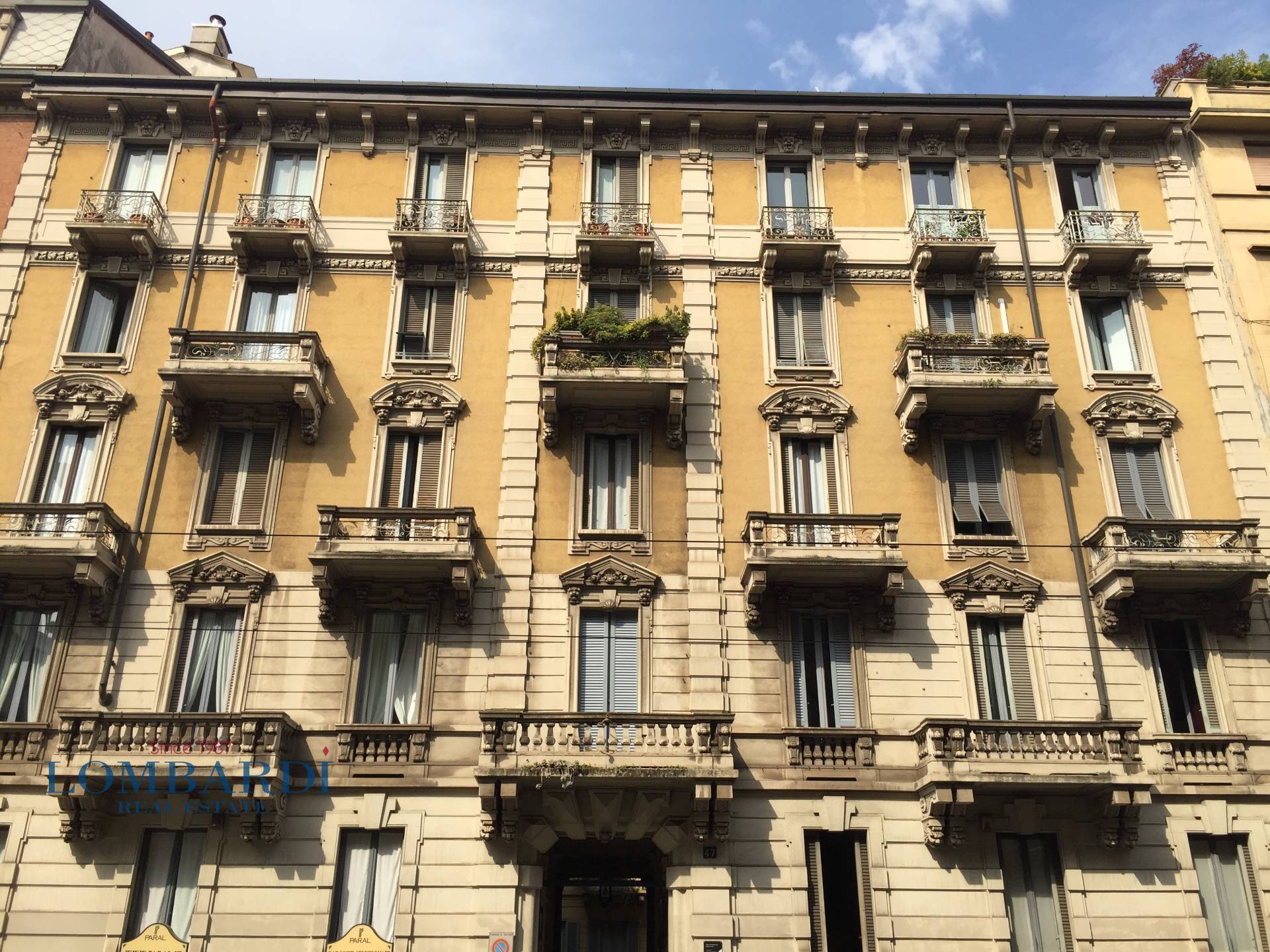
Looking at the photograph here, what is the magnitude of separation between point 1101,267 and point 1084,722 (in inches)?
441

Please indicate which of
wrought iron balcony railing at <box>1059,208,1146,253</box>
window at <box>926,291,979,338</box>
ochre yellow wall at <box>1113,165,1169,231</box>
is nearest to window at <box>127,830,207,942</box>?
window at <box>926,291,979,338</box>

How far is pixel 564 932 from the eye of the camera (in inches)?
1107

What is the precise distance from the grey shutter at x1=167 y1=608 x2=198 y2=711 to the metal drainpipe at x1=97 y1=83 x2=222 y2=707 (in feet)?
3.62

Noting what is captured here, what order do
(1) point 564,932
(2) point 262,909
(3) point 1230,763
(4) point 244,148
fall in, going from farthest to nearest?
1. (1) point 564,932
2. (4) point 244,148
3. (3) point 1230,763
4. (2) point 262,909

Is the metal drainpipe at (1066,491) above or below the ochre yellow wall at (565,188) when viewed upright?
below

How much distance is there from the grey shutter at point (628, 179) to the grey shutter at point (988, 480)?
996cm

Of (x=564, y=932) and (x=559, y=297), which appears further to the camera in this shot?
(x=564, y=932)

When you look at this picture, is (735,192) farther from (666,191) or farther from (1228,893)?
(1228,893)

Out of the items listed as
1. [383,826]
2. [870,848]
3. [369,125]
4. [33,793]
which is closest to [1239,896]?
[870,848]

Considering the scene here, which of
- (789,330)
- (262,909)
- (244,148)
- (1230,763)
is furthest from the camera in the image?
(244,148)

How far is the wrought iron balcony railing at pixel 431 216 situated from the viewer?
24.5 meters

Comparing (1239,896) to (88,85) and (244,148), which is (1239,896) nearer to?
(244,148)

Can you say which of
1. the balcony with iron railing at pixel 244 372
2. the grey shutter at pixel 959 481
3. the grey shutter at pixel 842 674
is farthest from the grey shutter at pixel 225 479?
the grey shutter at pixel 959 481

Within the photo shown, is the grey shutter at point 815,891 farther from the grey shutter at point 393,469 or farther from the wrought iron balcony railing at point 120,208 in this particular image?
the wrought iron balcony railing at point 120,208
